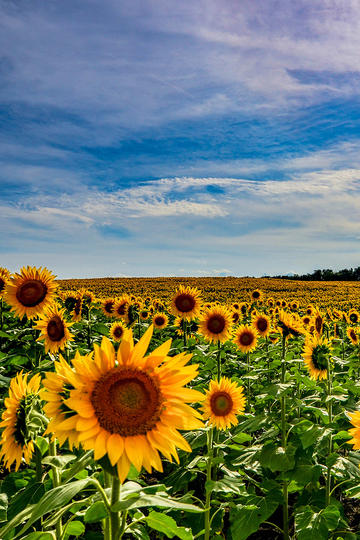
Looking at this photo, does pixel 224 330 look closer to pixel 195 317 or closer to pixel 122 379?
pixel 195 317

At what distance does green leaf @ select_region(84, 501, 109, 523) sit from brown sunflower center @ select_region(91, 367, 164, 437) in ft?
1.98

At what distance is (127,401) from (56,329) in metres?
3.53

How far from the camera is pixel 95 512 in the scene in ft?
6.53

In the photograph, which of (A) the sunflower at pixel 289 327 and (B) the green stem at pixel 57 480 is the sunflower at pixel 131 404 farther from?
(A) the sunflower at pixel 289 327

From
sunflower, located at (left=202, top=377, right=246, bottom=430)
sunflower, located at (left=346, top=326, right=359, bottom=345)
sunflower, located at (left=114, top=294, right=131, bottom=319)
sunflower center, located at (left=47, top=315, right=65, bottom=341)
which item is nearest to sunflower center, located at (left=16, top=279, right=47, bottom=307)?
sunflower center, located at (left=47, top=315, right=65, bottom=341)

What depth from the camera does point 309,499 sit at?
4.26m

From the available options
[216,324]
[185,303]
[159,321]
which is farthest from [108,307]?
[216,324]

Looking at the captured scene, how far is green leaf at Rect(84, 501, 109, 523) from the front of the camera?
1921 millimetres

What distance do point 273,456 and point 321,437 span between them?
1.61 ft

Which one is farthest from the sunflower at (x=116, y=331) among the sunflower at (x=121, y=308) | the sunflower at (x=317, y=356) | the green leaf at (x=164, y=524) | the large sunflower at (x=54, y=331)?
the green leaf at (x=164, y=524)

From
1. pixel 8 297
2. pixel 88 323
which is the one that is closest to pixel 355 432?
pixel 8 297

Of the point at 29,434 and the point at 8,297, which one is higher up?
the point at 8,297

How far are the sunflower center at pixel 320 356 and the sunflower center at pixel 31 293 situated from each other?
11.8 feet

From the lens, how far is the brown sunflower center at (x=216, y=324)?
6.34m
